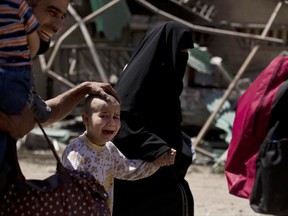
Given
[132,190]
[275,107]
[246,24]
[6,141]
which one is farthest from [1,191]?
[246,24]

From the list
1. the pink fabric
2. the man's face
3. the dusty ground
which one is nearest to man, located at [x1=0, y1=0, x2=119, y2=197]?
the man's face

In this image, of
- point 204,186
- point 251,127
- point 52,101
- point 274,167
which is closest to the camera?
point 52,101

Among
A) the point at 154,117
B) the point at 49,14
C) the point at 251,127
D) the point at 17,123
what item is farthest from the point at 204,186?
the point at 17,123

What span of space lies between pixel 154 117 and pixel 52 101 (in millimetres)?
807

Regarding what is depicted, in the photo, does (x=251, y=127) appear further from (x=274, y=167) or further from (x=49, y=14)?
(x=49, y=14)

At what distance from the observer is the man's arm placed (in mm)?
3162

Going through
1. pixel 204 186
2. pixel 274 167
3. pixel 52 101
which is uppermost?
pixel 52 101

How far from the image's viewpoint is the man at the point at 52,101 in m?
2.43

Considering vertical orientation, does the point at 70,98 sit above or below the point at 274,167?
above

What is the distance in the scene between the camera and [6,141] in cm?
244

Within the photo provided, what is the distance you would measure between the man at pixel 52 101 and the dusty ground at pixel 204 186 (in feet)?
12.1

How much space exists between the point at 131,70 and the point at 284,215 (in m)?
1.37

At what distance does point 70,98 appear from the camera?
10.6 feet

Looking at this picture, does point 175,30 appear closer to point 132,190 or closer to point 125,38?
point 132,190
